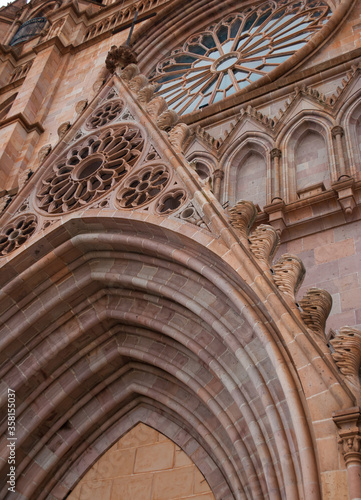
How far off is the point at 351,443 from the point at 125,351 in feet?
14.5

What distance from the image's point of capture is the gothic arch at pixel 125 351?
6535mm

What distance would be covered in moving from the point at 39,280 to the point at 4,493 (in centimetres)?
267

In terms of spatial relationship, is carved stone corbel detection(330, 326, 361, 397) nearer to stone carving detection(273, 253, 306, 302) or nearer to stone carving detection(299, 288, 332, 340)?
stone carving detection(299, 288, 332, 340)

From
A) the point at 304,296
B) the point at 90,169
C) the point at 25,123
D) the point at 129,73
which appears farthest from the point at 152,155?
the point at 25,123

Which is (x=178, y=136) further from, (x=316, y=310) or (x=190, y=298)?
(x=316, y=310)

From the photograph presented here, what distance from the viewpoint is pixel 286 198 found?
28.7ft

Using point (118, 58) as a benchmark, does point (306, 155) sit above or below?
below

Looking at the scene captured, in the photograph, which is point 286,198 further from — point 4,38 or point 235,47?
point 4,38

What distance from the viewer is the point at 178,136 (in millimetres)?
8523

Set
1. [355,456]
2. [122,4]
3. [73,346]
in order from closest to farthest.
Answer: [355,456], [73,346], [122,4]

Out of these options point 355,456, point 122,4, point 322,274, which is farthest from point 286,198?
point 122,4

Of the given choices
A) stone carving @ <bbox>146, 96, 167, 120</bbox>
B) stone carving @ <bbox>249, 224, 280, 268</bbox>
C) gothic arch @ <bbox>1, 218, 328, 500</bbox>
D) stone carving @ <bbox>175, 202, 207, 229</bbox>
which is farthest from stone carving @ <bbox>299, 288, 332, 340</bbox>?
stone carving @ <bbox>146, 96, 167, 120</bbox>

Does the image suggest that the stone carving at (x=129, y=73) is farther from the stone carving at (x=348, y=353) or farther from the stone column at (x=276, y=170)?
the stone carving at (x=348, y=353)

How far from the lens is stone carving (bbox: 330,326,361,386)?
4.83 m
